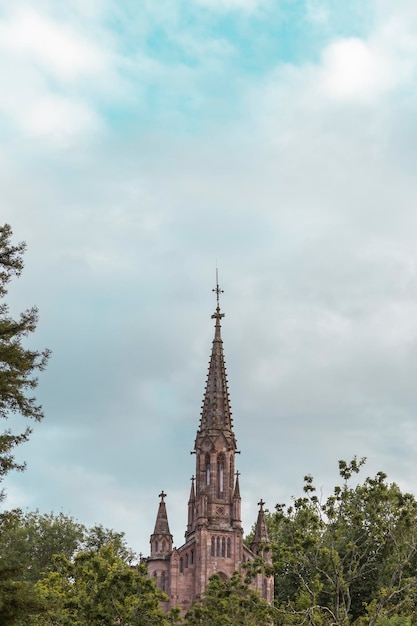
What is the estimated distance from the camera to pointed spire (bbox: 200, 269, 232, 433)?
81.0 m

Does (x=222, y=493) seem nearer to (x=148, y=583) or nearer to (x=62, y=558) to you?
(x=62, y=558)

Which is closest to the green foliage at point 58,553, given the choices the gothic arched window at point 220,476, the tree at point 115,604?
the tree at point 115,604

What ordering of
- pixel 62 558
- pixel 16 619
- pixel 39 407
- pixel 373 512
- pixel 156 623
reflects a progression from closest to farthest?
pixel 16 619, pixel 39 407, pixel 373 512, pixel 156 623, pixel 62 558

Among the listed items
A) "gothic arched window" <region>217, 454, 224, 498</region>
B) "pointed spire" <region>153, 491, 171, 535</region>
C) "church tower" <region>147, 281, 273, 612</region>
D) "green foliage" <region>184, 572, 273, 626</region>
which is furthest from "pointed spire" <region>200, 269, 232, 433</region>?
"green foliage" <region>184, 572, 273, 626</region>

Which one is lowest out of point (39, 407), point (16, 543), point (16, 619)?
point (16, 619)

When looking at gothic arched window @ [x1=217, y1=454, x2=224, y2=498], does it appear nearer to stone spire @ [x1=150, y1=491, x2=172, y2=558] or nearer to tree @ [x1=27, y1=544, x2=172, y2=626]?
stone spire @ [x1=150, y1=491, x2=172, y2=558]

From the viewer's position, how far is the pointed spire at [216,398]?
266 ft

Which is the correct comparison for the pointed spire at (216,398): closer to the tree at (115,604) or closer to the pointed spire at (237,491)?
the pointed spire at (237,491)

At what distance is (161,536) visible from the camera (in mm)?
76688

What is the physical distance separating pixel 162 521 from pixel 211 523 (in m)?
Answer: 3.67

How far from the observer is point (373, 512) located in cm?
3878

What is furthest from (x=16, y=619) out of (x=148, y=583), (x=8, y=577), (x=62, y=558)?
(x=62, y=558)

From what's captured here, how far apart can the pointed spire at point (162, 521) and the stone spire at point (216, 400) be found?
6088 mm

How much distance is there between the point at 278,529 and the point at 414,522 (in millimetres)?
49076
